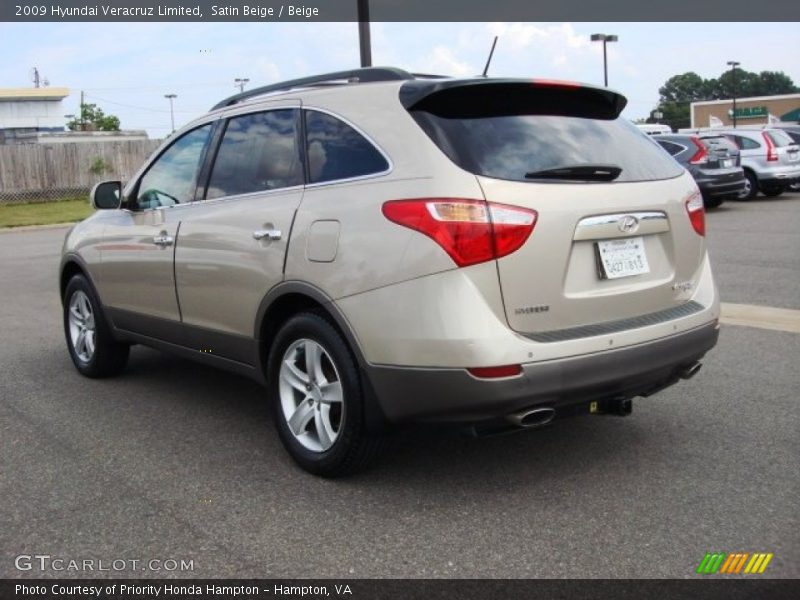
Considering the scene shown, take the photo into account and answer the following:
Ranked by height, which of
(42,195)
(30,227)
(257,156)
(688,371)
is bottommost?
(30,227)

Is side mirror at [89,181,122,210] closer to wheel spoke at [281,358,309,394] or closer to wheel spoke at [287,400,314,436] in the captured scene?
wheel spoke at [281,358,309,394]

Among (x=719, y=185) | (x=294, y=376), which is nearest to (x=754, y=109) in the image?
(x=719, y=185)

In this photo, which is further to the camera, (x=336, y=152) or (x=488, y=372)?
(x=336, y=152)

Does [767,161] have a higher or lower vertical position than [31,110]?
lower

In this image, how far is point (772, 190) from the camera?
19516 mm

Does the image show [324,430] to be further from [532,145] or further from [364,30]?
[364,30]

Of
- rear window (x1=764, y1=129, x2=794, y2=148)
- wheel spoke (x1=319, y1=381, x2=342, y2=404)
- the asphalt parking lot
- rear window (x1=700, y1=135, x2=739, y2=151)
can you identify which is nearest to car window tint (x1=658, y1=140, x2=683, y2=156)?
rear window (x1=700, y1=135, x2=739, y2=151)

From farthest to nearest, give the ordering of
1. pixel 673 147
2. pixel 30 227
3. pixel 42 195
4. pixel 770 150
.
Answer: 1. pixel 42 195
2. pixel 30 227
3. pixel 770 150
4. pixel 673 147

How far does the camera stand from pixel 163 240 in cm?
508

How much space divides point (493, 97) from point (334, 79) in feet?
3.25

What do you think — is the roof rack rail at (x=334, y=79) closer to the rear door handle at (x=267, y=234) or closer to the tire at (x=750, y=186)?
the rear door handle at (x=267, y=234)

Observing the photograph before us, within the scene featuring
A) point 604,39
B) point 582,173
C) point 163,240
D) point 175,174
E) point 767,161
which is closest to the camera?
point 582,173

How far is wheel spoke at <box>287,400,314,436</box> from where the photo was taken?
13.5ft

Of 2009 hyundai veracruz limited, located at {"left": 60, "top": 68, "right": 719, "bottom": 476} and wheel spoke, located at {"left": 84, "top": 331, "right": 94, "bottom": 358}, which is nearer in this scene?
2009 hyundai veracruz limited, located at {"left": 60, "top": 68, "right": 719, "bottom": 476}
